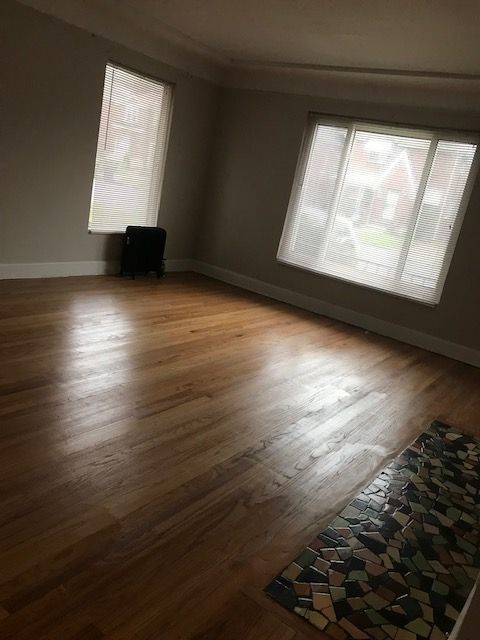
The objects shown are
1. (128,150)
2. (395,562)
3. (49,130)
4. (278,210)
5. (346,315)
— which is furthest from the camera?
(278,210)

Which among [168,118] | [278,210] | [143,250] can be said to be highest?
[168,118]

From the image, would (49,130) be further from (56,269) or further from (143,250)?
(143,250)

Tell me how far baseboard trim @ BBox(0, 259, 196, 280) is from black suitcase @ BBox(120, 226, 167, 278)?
19 cm

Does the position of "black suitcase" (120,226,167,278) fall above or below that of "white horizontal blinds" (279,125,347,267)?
below

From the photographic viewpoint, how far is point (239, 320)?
4902 millimetres

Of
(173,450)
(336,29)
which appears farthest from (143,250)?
(173,450)

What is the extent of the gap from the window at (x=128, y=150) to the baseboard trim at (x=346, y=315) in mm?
1305

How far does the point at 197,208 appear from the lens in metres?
6.59

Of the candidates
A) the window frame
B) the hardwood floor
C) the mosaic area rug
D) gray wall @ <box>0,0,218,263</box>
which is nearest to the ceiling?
the window frame

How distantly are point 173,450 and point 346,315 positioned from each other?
3.64 meters

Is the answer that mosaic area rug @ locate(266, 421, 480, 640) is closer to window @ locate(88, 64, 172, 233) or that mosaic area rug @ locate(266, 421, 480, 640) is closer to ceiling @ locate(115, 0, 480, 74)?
ceiling @ locate(115, 0, 480, 74)

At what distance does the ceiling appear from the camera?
10.9ft

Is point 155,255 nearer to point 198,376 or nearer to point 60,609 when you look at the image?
point 198,376

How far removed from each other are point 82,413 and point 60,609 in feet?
3.94
